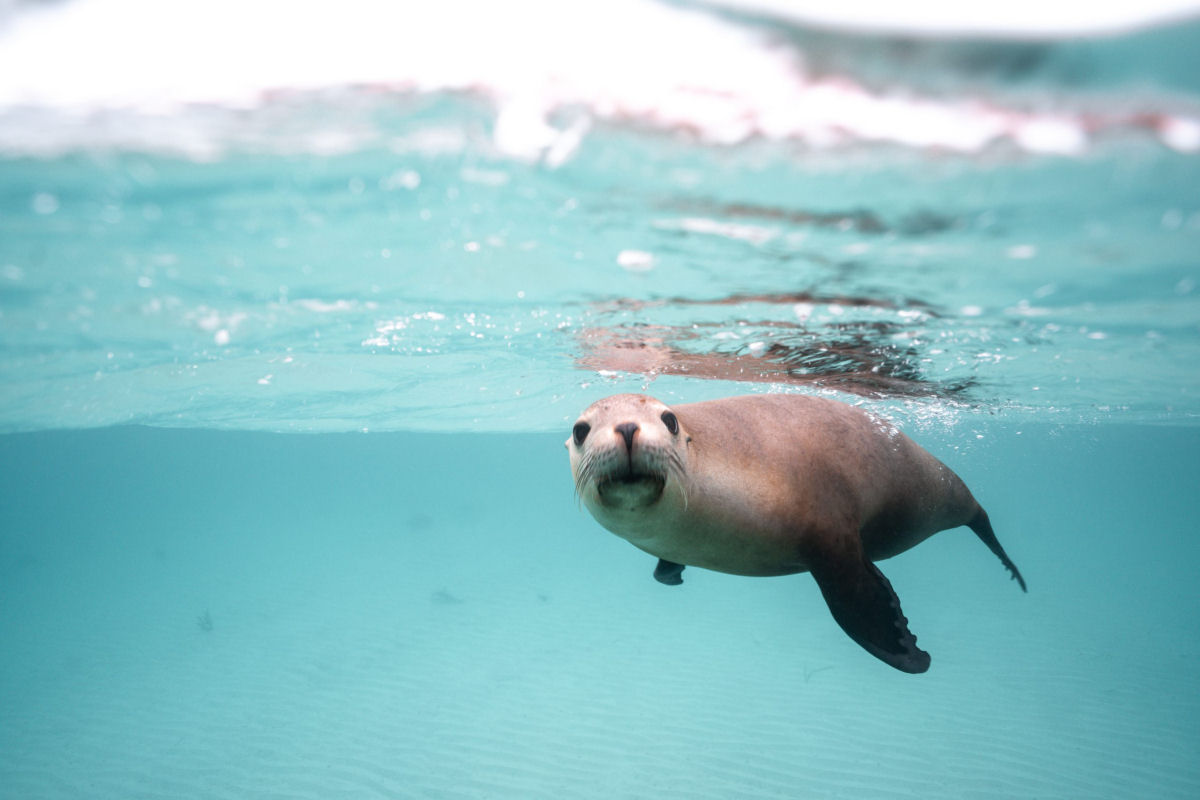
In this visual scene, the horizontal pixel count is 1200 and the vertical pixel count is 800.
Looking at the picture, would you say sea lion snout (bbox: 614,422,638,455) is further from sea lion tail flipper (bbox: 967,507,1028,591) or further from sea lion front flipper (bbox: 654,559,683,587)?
sea lion tail flipper (bbox: 967,507,1028,591)

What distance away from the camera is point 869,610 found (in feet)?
12.4

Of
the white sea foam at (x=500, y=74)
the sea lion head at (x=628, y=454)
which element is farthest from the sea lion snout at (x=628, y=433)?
the white sea foam at (x=500, y=74)

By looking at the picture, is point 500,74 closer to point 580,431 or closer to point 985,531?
point 580,431

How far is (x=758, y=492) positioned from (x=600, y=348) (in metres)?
5.45

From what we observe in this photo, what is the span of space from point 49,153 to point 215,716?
905 cm

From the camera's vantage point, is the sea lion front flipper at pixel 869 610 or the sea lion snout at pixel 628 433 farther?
the sea lion front flipper at pixel 869 610

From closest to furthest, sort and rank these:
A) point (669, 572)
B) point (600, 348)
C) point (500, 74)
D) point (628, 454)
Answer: point (628, 454), point (500, 74), point (669, 572), point (600, 348)

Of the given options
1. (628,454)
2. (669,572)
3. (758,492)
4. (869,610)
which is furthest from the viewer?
(669,572)

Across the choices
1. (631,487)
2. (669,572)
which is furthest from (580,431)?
(669,572)

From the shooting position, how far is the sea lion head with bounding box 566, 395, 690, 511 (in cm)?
325

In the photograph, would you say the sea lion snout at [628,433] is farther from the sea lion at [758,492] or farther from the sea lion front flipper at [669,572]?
the sea lion front flipper at [669,572]

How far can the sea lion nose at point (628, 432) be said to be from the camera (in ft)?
10.6

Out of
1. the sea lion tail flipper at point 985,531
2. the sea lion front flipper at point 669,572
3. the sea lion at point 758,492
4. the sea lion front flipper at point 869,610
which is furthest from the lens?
the sea lion tail flipper at point 985,531

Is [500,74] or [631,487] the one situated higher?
[500,74]
